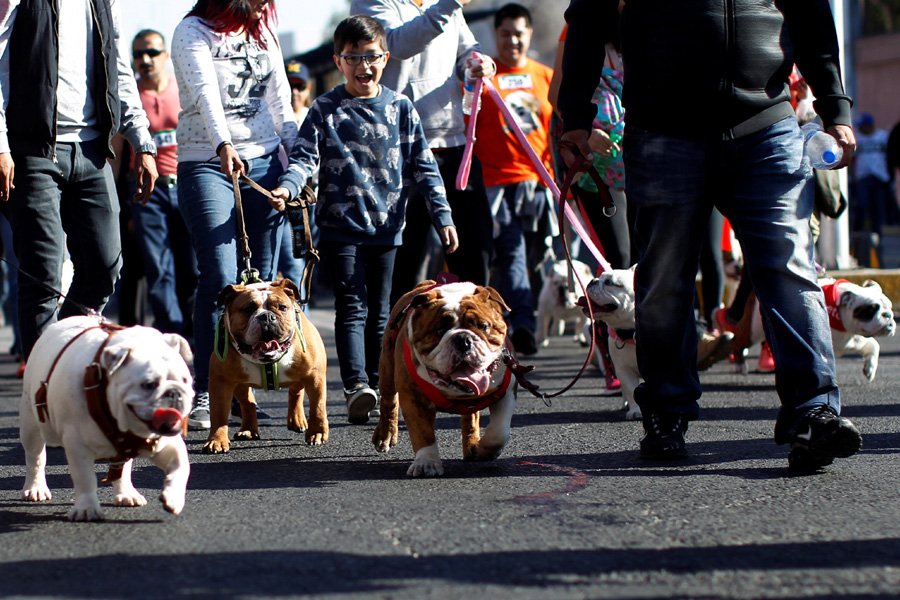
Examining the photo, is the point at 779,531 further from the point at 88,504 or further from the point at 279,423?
the point at 279,423

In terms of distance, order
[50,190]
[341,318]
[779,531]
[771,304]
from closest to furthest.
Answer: [779,531] < [771,304] < [50,190] < [341,318]

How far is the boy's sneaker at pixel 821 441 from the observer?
3748mm

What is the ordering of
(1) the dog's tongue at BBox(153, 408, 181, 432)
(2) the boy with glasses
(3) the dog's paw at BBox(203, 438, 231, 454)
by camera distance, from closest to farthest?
(1) the dog's tongue at BBox(153, 408, 181, 432), (3) the dog's paw at BBox(203, 438, 231, 454), (2) the boy with glasses

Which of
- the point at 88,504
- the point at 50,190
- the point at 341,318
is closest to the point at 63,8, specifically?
the point at 50,190

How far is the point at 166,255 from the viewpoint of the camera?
Result: 807 cm

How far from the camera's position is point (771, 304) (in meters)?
A: 4.09

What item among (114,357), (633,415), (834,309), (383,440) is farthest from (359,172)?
(834,309)

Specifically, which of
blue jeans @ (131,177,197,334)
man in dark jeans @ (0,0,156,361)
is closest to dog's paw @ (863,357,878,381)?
man in dark jeans @ (0,0,156,361)

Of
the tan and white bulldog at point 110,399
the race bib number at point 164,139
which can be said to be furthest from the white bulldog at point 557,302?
the tan and white bulldog at point 110,399

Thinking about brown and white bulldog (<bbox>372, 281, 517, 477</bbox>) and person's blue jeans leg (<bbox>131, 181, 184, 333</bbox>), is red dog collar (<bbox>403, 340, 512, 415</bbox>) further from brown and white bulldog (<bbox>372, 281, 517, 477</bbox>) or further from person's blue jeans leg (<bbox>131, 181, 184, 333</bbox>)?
person's blue jeans leg (<bbox>131, 181, 184, 333</bbox>)

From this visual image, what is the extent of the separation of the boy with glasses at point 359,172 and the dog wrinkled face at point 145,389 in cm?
216

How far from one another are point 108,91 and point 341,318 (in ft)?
4.95

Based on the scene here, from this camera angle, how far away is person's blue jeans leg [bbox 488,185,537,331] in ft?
25.9

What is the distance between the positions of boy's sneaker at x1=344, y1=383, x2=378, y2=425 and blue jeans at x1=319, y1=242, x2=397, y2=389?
106mm
